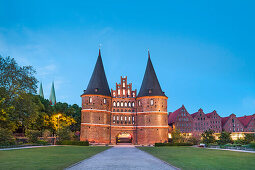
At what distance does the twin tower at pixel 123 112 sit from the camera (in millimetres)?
57938

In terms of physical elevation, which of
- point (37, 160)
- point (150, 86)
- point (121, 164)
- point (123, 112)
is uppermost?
point (150, 86)

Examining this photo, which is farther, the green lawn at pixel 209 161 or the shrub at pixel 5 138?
the shrub at pixel 5 138

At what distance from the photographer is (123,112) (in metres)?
63.2

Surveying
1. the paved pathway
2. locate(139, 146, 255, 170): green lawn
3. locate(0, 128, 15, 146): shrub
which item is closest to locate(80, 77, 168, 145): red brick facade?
locate(0, 128, 15, 146): shrub

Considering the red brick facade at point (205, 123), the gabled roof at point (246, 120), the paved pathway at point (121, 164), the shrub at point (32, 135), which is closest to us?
the paved pathway at point (121, 164)

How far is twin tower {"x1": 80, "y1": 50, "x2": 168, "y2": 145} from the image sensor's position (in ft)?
190

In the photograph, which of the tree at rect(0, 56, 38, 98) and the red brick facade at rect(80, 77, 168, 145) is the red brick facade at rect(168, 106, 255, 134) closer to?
the red brick facade at rect(80, 77, 168, 145)

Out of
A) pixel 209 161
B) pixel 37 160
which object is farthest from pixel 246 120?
pixel 37 160

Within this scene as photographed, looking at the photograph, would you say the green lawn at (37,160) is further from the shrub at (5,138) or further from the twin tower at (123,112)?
the twin tower at (123,112)

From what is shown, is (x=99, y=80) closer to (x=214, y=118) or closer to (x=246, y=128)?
(x=214, y=118)

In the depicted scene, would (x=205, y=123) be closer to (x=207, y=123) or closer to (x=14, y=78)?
(x=207, y=123)

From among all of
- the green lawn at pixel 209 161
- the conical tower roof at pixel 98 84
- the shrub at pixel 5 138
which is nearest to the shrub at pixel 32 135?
the shrub at pixel 5 138

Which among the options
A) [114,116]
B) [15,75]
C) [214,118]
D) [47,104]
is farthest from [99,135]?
[214,118]

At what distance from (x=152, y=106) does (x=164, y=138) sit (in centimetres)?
928
